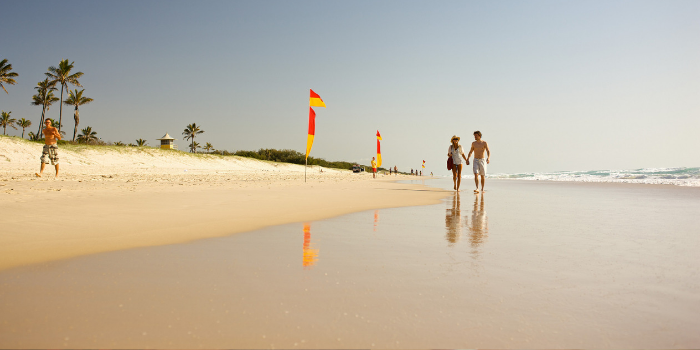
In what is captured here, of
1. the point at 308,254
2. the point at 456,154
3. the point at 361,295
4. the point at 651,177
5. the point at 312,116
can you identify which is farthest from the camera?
the point at 651,177

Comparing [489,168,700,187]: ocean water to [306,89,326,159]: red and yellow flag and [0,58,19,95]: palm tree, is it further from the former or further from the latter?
[0,58,19,95]: palm tree

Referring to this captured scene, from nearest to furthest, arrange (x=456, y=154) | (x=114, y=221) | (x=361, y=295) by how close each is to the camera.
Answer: (x=361, y=295) < (x=114, y=221) < (x=456, y=154)

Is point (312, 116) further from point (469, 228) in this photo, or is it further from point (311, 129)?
point (469, 228)

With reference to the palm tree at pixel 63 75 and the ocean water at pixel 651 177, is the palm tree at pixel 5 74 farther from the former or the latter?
the ocean water at pixel 651 177

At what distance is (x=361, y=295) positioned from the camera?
163 cm

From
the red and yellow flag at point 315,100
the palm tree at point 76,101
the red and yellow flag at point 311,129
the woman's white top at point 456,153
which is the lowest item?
the woman's white top at point 456,153

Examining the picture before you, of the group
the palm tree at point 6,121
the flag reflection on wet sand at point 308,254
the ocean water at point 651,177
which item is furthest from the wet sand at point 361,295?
the palm tree at point 6,121

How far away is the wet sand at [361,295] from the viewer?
1232 millimetres

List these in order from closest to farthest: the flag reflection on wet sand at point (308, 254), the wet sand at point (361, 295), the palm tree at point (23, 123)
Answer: the wet sand at point (361, 295) < the flag reflection on wet sand at point (308, 254) < the palm tree at point (23, 123)

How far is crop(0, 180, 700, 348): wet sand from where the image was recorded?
1.23 meters

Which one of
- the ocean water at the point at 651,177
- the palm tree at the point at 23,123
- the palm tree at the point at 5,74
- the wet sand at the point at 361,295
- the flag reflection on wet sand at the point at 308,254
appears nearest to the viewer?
the wet sand at the point at 361,295

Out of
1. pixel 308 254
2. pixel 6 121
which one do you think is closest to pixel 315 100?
pixel 308 254

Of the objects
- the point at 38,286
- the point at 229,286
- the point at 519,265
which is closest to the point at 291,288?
the point at 229,286

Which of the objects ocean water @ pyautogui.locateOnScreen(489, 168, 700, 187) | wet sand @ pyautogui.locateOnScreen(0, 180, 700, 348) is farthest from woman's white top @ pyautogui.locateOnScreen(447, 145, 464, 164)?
ocean water @ pyautogui.locateOnScreen(489, 168, 700, 187)
